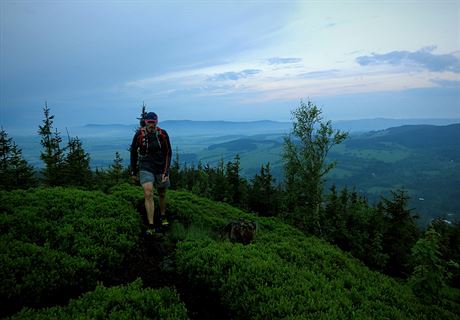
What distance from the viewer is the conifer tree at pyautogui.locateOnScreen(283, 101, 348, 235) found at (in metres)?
36.0

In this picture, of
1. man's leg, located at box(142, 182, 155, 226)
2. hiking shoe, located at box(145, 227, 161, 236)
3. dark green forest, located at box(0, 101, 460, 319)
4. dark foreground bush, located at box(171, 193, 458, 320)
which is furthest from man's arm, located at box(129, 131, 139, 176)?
dark foreground bush, located at box(171, 193, 458, 320)

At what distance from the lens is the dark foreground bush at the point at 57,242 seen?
278 inches

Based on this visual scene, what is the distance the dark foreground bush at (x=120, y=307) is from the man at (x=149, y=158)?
3605 millimetres

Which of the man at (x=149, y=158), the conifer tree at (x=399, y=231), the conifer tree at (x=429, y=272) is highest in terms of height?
the man at (x=149, y=158)

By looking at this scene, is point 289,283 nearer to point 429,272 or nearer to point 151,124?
point 429,272

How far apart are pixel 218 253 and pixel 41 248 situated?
5093 mm

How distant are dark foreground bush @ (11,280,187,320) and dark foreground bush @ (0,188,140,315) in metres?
0.69

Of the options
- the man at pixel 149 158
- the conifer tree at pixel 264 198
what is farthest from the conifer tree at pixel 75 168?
the man at pixel 149 158

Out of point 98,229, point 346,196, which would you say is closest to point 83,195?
point 98,229

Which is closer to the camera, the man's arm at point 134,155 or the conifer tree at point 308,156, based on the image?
the man's arm at point 134,155

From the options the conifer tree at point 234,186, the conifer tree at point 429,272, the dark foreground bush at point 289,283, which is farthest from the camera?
the conifer tree at point 234,186

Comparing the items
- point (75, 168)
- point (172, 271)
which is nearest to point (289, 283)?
point (172, 271)

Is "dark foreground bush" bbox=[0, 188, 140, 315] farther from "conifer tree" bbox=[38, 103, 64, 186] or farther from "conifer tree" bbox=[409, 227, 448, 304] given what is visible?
"conifer tree" bbox=[38, 103, 64, 186]

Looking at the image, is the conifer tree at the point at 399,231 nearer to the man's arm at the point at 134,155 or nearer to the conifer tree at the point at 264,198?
the conifer tree at the point at 264,198
